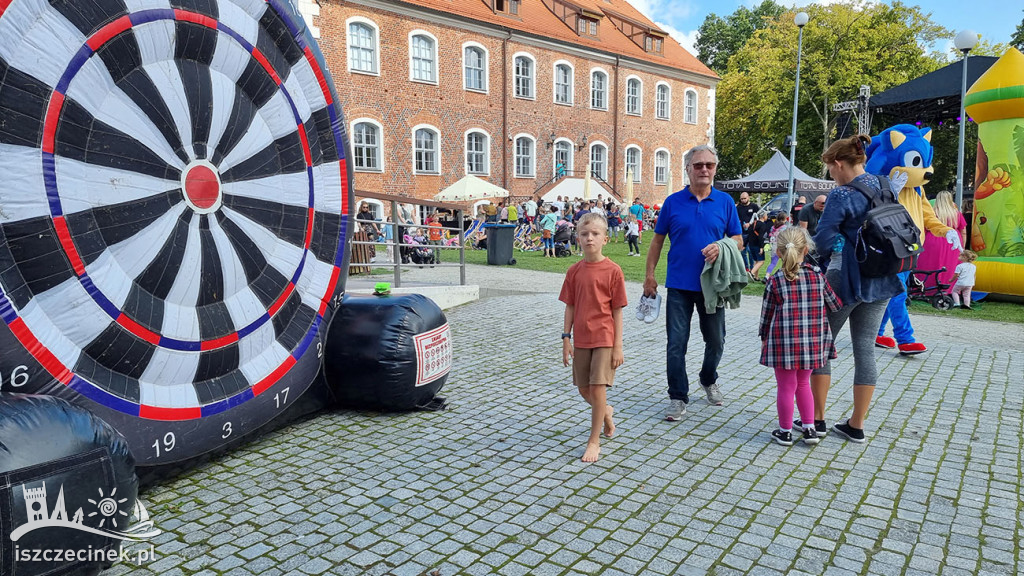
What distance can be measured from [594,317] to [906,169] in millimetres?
4196

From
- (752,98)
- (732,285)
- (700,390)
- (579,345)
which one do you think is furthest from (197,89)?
(752,98)

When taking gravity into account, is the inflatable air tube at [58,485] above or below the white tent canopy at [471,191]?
below

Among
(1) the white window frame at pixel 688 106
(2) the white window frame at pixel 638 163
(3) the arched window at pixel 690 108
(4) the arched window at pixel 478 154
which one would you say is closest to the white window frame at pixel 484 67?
(4) the arched window at pixel 478 154

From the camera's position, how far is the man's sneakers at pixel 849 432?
435 centimetres

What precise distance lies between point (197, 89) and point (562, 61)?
28.7m

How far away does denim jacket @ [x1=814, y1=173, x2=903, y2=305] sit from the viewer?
4.19 meters

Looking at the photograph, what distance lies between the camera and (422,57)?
2559 centimetres

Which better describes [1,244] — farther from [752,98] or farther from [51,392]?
[752,98]

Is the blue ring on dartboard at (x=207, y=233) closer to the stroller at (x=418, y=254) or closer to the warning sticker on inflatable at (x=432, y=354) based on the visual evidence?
the warning sticker on inflatable at (x=432, y=354)

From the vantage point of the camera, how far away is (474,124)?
27.6 meters

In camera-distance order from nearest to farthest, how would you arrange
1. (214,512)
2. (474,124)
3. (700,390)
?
1. (214,512)
2. (700,390)
3. (474,124)

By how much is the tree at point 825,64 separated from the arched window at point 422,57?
19576mm

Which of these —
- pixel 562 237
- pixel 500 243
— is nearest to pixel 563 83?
pixel 562 237

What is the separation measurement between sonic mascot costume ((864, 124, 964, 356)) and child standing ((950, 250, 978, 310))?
162 inches
